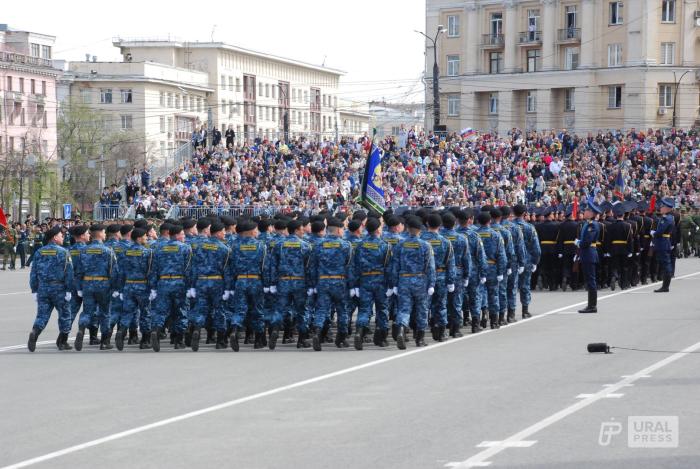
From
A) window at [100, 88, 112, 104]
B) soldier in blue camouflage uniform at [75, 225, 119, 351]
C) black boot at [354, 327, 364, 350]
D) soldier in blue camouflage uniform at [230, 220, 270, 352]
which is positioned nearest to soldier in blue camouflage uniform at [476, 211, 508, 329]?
black boot at [354, 327, 364, 350]

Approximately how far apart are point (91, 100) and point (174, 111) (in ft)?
25.3

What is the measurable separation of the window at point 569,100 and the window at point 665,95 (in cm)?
632

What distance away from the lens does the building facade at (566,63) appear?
266 feet

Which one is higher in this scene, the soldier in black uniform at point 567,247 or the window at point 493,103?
the window at point 493,103

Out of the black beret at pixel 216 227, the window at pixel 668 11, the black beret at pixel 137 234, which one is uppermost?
the window at pixel 668 11

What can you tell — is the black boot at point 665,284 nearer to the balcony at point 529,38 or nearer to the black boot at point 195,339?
the black boot at point 195,339

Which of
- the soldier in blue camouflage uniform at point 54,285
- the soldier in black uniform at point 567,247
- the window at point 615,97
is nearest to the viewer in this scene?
the soldier in blue camouflage uniform at point 54,285

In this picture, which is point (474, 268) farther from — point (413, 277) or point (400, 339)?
point (400, 339)

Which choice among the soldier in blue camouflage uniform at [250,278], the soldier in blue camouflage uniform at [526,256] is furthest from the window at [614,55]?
the soldier in blue camouflage uniform at [250,278]

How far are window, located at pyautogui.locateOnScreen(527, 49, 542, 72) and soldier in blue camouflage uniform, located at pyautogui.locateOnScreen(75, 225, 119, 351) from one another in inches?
2912

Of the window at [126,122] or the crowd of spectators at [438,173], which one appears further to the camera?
the window at [126,122]

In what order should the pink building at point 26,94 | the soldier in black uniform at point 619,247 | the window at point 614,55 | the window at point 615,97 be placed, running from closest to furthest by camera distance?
1. the soldier in black uniform at point 619,247
2. the window at point 615,97
3. the window at point 614,55
4. the pink building at point 26,94

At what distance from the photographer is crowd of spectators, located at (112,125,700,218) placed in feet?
144

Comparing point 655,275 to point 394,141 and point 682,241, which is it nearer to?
point 682,241
